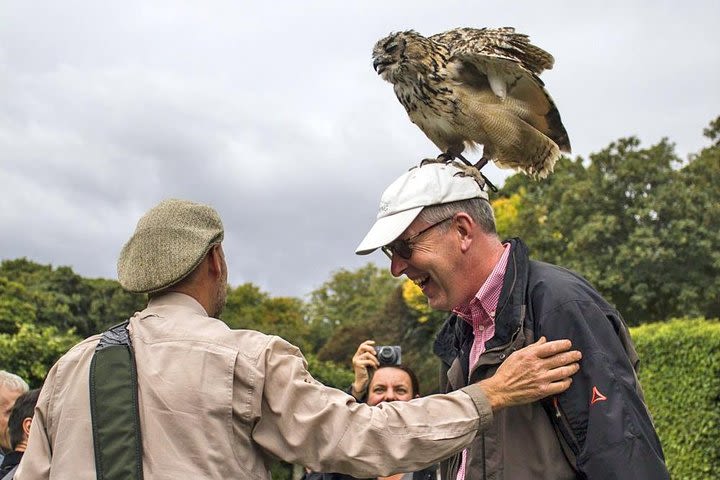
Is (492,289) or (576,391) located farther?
(492,289)

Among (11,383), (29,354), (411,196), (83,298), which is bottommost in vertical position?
(11,383)

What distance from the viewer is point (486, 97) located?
4.33 m

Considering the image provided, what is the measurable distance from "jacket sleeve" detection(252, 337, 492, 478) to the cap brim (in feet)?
1.99

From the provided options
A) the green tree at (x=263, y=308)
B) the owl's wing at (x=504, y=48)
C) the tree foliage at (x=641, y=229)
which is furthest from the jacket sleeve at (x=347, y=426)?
the green tree at (x=263, y=308)

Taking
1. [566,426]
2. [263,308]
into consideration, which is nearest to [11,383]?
[566,426]

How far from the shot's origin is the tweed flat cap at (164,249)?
3.19m

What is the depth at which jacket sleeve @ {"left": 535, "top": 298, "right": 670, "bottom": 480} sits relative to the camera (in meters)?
2.82

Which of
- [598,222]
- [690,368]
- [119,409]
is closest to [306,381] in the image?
[119,409]

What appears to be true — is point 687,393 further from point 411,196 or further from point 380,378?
point 411,196

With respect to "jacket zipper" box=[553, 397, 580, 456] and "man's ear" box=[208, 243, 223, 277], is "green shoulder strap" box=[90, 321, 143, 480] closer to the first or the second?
"man's ear" box=[208, 243, 223, 277]

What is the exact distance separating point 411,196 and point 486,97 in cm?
116

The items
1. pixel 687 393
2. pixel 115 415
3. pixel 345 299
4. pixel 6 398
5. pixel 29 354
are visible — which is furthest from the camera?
pixel 345 299

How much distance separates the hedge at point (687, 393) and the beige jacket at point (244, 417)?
11.1 metres

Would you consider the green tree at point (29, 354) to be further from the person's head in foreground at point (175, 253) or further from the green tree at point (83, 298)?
the green tree at point (83, 298)
